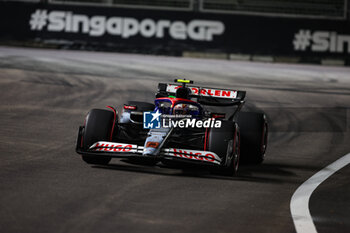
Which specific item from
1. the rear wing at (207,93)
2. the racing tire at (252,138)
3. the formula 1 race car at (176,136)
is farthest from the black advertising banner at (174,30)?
the racing tire at (252,138)

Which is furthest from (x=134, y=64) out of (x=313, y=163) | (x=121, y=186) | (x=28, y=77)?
(x=121, y=186)

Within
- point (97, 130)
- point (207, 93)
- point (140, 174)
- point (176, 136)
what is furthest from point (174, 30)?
point (140, 174)

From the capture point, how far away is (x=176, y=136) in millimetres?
9891

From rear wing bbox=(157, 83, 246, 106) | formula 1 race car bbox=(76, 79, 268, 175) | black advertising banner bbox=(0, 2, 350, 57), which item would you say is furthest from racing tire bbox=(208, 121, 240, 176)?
black advertising banner bbox=(0, 2, 350, 57)

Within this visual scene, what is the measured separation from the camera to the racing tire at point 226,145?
935cm

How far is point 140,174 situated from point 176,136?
2.90 feet

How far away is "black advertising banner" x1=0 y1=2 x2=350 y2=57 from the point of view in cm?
2975

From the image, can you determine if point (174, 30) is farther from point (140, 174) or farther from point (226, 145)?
point (140, 174)

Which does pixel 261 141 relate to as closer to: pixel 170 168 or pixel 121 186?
pixel 170 168

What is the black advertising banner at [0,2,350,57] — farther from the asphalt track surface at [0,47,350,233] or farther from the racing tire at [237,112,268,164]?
the racing tire at [237,112,268,164]

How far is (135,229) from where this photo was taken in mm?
6449

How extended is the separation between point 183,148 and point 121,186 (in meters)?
1.58

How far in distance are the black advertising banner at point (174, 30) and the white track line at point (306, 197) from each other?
18638 mm

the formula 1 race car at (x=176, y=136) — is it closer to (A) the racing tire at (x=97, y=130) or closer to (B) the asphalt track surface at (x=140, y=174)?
(A) the racing tire at (x=97, y=130)
